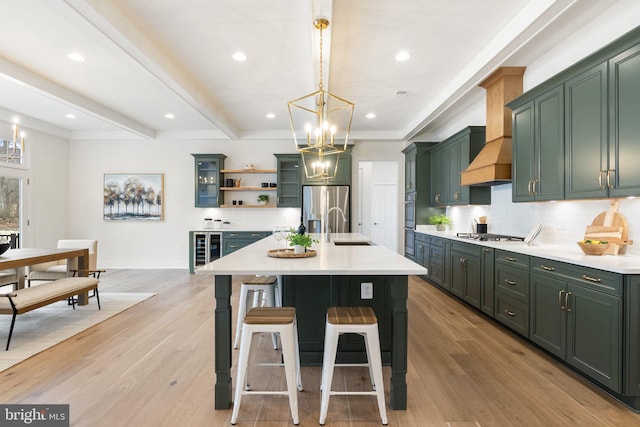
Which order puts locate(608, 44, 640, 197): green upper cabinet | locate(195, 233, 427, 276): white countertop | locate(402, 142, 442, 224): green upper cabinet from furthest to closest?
locate(402, 142, 442, 224): green upper cabinet → locate(608, 44, 640, 197): green upper cabinet → locate(195, 233, 427, 276): white countertop

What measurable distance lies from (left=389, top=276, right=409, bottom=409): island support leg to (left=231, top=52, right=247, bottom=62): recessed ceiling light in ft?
9.76

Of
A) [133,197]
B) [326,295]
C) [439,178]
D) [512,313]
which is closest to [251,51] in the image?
[326,295]

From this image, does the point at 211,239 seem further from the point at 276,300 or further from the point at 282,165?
the point at 276,300

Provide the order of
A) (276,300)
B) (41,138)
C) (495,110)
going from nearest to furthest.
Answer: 1. (276,300)
2. (495,110)
3. (41,138)

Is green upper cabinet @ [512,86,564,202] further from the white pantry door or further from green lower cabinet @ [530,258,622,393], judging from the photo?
the white pantry door

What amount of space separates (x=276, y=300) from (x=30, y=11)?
3.27 metres

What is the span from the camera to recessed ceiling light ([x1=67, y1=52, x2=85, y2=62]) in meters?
3.66

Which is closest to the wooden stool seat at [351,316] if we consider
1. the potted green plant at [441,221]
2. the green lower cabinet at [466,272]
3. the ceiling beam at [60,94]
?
the green lower cabinet at [466,272]

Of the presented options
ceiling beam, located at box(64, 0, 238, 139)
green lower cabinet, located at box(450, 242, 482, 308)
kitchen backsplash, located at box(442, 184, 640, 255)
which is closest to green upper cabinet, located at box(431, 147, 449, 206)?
kitchen backsplash, located at box(442, 184, 640, 255)

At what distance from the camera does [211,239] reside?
6.80 meters

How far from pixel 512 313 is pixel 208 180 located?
5.96 m

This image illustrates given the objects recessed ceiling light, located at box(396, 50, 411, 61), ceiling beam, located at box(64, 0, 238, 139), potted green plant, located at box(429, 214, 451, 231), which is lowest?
potted green plant, located at box(429, 214, 451, 231)

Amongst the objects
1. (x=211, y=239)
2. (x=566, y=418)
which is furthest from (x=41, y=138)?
(x=566, y=418)

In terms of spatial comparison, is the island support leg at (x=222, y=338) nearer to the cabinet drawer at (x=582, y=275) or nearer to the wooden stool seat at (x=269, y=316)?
the wooden stool seat at (x=269, y=316)
